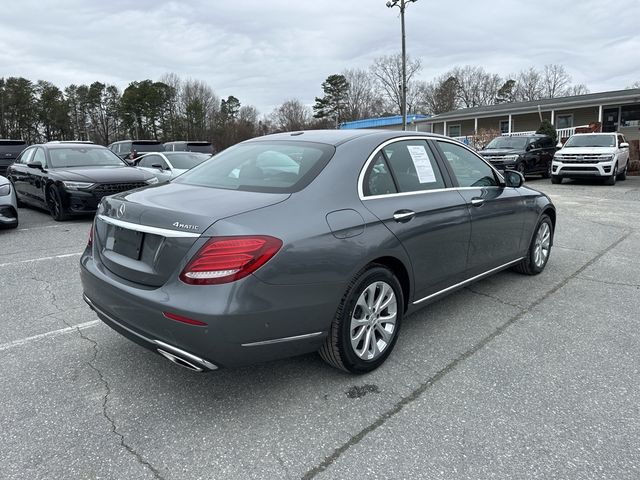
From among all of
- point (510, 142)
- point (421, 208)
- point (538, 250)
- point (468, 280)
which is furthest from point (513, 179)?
point (510, 142)

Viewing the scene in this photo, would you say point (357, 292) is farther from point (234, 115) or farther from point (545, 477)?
point (234, 115)

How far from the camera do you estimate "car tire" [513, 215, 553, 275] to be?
202 inches

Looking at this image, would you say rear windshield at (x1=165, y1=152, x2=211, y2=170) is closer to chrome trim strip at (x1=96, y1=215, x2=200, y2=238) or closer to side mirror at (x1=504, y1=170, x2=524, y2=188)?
side mirror at (x1=504, y1=170, x2=524, y2=188)

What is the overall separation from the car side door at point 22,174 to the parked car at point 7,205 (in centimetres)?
231

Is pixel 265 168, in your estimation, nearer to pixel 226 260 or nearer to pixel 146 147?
pixel 226 260

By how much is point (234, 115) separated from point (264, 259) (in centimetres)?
7330

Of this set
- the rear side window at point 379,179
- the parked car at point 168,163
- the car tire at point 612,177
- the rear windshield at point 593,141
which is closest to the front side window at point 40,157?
the parked car at point 168,163

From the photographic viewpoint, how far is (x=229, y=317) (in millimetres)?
2320

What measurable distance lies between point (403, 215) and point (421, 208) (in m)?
0.26

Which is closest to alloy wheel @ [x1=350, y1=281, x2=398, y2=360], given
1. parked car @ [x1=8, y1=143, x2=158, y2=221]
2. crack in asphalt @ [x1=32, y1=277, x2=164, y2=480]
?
crack in asphalt @ [x1=32, y1=277, x2=164, y2=480]

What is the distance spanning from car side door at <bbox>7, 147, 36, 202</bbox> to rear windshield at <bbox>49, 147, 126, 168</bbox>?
0.98 m

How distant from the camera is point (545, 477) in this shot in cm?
214

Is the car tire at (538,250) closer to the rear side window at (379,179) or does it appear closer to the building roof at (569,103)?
the rear side window at (379,179)

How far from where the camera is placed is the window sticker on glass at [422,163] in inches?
141
